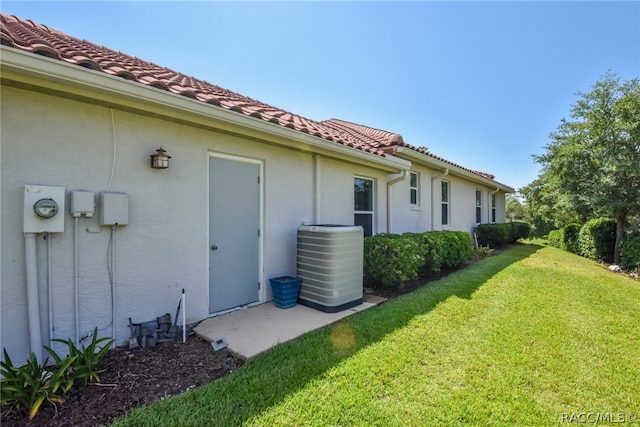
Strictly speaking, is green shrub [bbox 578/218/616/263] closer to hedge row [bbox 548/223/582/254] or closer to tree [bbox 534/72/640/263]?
tree [bbox 534/72/640/263]

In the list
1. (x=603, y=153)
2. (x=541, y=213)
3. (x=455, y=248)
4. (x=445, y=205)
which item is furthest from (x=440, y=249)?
(x=541, y=213)

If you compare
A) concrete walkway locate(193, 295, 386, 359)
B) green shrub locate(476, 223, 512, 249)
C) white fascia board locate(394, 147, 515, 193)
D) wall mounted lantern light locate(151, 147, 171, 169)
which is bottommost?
concrete walkway locate(193, 295, 386, 359)

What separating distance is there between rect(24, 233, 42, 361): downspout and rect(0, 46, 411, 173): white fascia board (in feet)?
5.01

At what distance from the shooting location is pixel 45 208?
2824 mm

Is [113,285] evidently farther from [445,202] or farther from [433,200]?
[445,202]

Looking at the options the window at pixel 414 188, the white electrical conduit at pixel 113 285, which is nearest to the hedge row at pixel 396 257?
the window at pixel 414 188

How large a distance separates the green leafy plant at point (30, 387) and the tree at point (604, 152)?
14.1 meters

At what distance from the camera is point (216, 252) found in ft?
14.7

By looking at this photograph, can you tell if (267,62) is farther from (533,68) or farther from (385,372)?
(533,68)

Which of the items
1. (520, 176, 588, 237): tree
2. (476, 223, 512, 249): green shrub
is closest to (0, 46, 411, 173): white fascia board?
(476, 223, 512, 249): green shrub

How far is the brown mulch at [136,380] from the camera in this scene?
229cm

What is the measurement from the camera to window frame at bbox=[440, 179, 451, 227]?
1124 centimetres

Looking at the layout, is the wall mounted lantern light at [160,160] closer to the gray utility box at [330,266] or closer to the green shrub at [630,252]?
the gray utility box at [330,266]

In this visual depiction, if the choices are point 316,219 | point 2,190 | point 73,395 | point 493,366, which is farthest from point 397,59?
point 73,395
